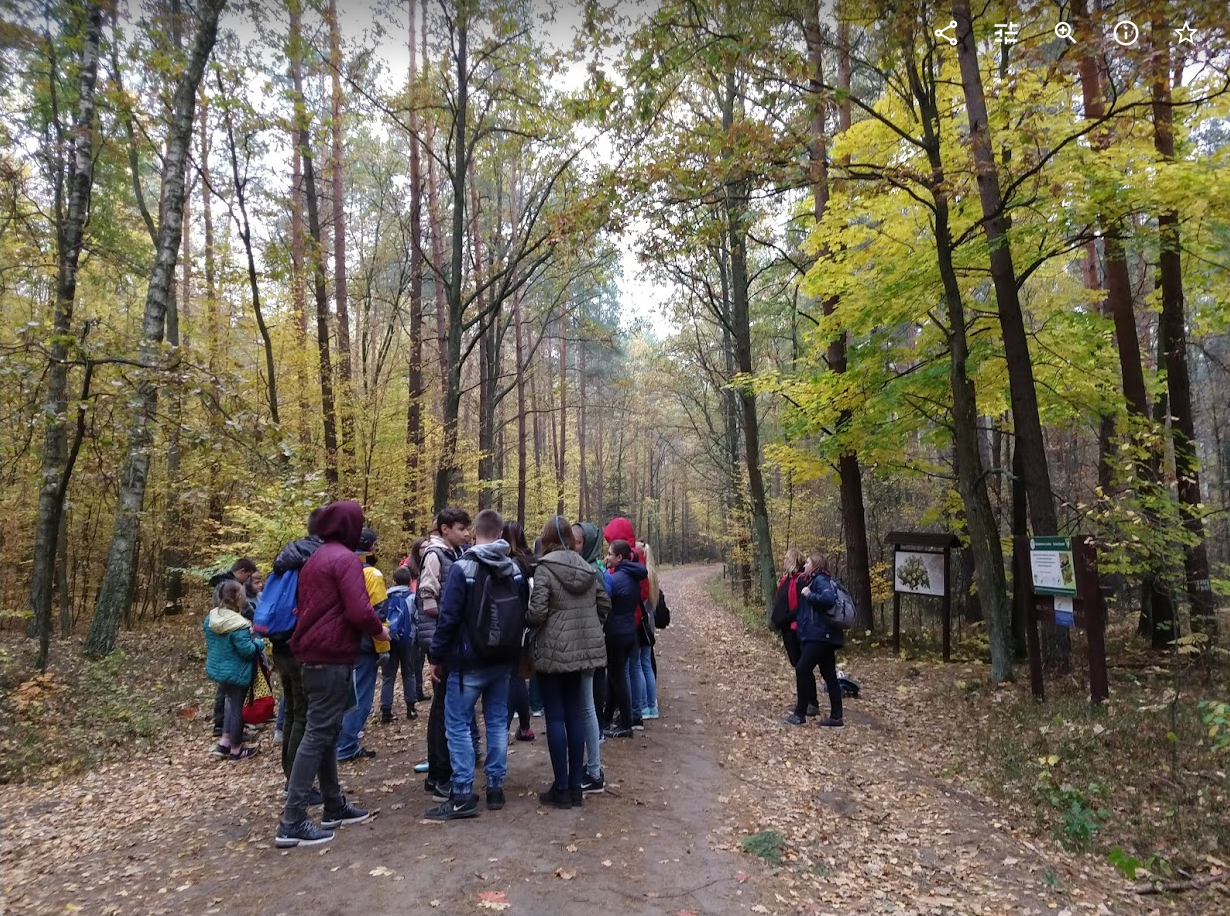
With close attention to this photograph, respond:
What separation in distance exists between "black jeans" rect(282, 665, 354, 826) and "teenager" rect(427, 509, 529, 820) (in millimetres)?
595

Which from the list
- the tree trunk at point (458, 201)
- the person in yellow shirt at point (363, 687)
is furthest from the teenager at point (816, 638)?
the tree trunk at point (458, 201)

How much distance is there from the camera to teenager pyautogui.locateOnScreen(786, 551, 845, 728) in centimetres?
724

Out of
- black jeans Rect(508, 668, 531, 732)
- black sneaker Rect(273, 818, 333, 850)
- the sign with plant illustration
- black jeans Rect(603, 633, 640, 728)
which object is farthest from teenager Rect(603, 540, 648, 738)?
the sign with plant illustration

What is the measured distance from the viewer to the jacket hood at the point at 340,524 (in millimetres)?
4375

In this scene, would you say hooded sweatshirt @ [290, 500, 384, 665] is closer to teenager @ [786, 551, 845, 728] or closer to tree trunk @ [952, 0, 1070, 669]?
teenager @ [786, 551, 845, 728]

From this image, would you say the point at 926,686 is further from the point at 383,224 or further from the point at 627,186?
the point at 383,224

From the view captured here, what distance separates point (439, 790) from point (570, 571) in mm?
1849

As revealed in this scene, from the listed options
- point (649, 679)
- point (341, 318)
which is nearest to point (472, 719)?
point (649, 679)

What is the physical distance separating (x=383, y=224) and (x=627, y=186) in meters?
15.6

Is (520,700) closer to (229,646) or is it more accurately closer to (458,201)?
(229,646)

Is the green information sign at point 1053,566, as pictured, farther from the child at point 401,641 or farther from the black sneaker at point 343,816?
the black sneaker at point 343,816

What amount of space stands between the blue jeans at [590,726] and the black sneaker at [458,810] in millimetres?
919

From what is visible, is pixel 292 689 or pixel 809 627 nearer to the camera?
pixel 292 689

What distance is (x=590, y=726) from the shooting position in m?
5.07
